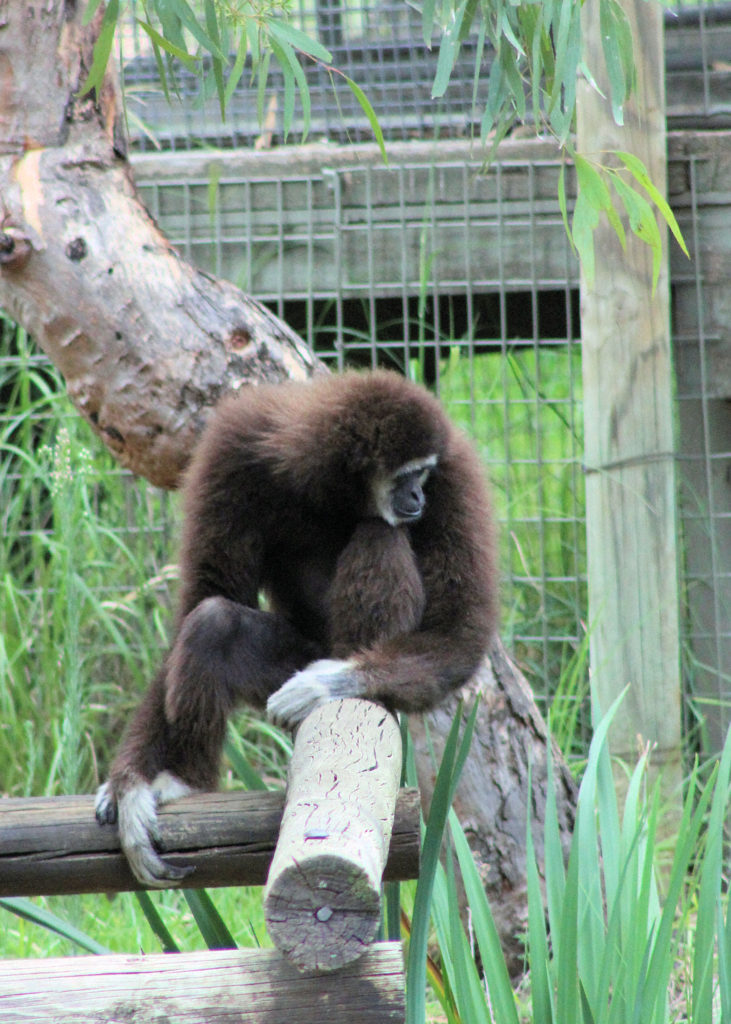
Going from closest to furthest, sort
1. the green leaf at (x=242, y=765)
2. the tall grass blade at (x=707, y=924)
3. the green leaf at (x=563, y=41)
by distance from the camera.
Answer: the green leaf at (x=563, y=41) < the tall grass blade at (x=707, y=924) < the green leaf at (x=242, y=765)

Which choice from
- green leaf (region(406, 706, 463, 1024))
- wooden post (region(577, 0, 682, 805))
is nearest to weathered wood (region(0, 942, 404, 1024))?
green leaf (region(406, 706, 463, 1024))

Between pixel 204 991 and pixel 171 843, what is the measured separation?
2.89 feet

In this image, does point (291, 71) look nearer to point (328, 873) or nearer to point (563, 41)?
point (563, 41)

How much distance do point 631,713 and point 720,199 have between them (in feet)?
6.49

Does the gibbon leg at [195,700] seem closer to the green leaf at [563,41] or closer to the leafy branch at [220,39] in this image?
the leafy branch at [220,39]

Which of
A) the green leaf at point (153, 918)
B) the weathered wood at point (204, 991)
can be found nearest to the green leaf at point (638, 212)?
the weathered wood at point (204, 991)

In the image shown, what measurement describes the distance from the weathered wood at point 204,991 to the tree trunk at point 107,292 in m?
2.01

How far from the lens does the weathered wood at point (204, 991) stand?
4.55 ft

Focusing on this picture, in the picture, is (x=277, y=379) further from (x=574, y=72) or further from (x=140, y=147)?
(x=140, y=147)

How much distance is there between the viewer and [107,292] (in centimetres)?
328

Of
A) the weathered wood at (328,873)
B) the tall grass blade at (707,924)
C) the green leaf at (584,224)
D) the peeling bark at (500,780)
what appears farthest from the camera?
the peeling bark at (500,780)

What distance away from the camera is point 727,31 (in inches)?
187

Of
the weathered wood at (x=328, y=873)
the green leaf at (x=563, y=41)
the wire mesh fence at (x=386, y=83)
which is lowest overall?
the weathered wood at (x=328, y=873)

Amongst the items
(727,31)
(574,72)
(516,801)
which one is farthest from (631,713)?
(727,31)
